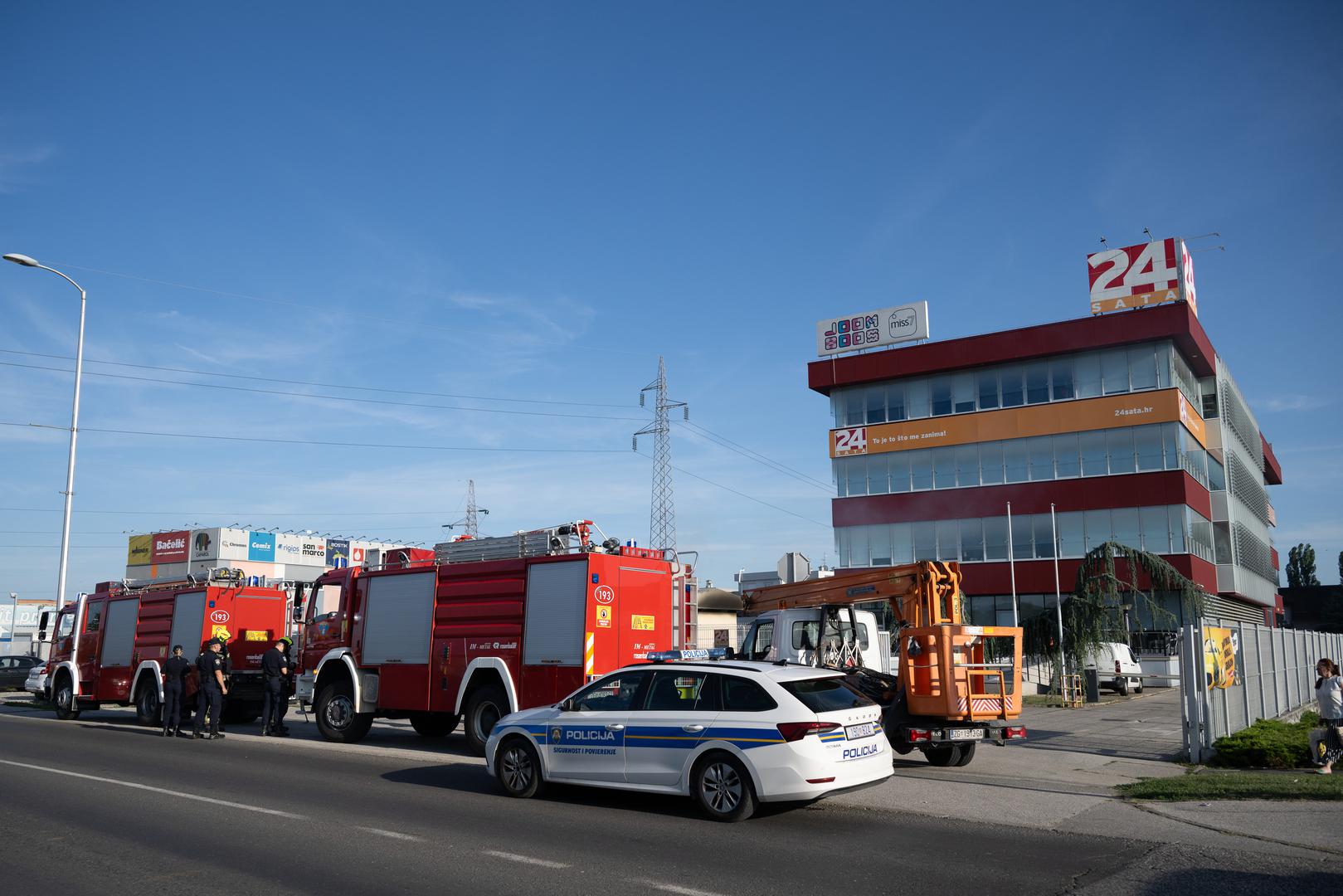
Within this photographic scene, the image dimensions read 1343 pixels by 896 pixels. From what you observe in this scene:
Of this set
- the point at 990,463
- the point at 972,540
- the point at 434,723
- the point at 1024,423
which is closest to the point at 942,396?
the point at 990,463

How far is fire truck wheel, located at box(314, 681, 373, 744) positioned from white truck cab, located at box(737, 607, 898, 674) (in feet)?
22.1

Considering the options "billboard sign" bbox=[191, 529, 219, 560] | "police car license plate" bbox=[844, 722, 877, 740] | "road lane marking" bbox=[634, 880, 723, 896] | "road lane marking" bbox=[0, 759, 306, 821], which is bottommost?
"road lane marking" bbox=[0, 759, 306, 821]

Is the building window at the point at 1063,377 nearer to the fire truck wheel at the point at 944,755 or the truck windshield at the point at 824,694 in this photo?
the fire truck wheel at the point at 944,755

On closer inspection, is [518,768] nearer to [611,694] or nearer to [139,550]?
[611,694]

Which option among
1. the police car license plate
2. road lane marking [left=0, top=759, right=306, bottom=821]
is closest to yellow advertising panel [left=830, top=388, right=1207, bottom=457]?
the police car license plate

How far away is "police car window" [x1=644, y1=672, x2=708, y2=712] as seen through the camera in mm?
10359

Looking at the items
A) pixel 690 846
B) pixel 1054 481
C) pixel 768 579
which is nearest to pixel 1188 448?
pixel 1054 481

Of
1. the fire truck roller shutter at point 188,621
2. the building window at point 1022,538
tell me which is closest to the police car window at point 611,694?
the fire truck roller shutter at point 188,621

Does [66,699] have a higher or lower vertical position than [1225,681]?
lower

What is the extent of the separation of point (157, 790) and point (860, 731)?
8055 millimetres

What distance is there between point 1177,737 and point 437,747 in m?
13.3

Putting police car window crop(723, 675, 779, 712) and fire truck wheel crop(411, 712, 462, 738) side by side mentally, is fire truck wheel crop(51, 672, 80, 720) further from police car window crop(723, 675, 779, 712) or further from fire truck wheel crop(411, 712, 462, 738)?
police car window crop(723, 675, 779, 712)

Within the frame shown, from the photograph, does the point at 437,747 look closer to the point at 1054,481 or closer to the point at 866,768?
the point at 866,768

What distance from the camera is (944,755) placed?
14.6m
